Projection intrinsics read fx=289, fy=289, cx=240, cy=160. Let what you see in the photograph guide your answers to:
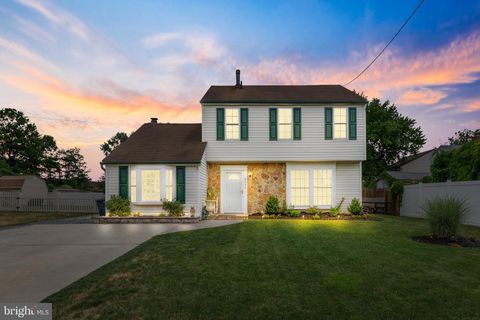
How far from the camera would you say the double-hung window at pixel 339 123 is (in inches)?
569

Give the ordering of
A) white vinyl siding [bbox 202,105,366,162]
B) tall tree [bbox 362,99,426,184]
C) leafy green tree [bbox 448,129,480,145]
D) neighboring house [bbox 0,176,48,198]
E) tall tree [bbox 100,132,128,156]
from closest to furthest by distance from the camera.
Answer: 1. white vinyl siding [bbox 202,105,366,162]
2. neighboring house [bbox 0,176,48,198]
3. tall tree [bbox 100,132,128,156]
4. tall tree [bbox 362,99,426,184]
5. leafy green tree [bbox 448,129,480,145]

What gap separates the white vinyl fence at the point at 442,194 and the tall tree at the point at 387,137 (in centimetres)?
1809

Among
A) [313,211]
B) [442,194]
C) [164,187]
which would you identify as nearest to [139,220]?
[164,187]

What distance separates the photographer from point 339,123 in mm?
14484

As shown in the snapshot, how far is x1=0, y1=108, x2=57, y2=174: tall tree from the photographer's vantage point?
40219 mm

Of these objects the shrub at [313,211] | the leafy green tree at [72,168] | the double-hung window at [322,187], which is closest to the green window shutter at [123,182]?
the shrub at [313,211]

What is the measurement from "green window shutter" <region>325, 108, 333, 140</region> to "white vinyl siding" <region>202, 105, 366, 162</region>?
0.53 ft

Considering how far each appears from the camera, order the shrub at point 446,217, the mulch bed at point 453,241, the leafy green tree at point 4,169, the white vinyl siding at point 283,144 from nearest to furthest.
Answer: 1. the mulch bed at point 453,241
2. the shrub at point 446,217
3. the white vinyl siding at point 283,144
4. the leafy green tree at point 4,169

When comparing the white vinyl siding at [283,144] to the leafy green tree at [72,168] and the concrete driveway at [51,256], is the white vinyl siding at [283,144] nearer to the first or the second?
the concrete driveway at [51,256]

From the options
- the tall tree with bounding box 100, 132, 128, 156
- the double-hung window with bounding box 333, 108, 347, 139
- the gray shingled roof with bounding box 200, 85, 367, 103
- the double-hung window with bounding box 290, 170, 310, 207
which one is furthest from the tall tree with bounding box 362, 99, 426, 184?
the tall tree with bounding box 100, 132, 128, 156

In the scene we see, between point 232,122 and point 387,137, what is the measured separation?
84.3 ft

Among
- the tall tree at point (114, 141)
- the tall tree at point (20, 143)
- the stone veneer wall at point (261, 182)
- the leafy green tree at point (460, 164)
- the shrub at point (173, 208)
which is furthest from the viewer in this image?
the tall tree at point (20, 143)

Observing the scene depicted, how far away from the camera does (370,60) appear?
1401cm

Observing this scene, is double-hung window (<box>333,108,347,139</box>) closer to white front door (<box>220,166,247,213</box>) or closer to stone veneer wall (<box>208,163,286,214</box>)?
stone veneer wall (<box>208,163,286,214</box>)
